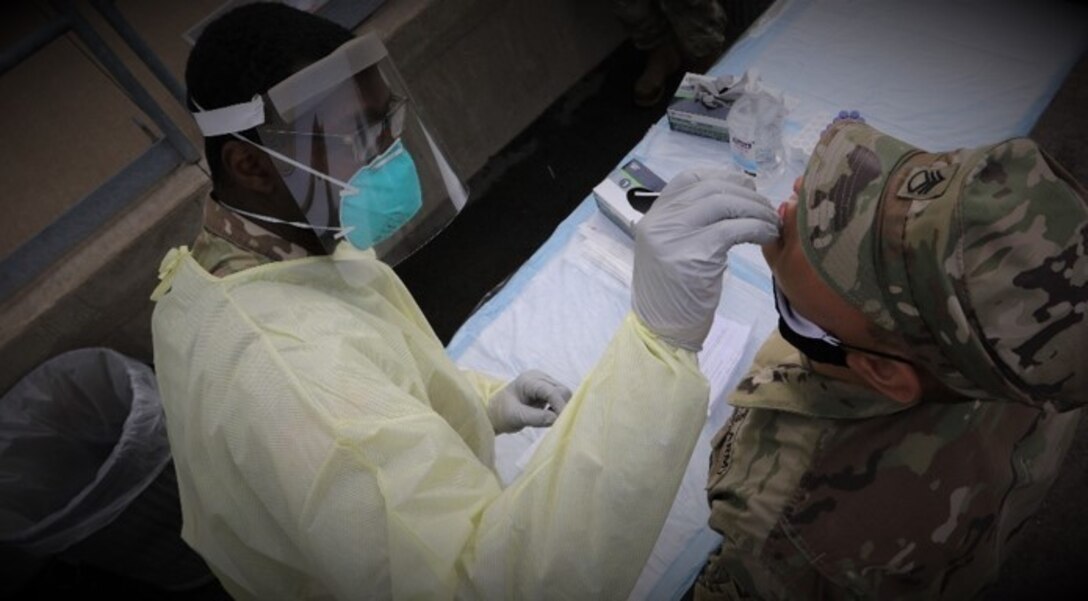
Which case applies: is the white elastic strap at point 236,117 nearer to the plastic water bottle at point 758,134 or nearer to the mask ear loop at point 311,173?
the mask ear loop at point 311,173

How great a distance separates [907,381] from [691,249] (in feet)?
1.19

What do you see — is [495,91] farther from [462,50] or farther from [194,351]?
[194,351]

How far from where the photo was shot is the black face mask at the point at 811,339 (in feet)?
2.91

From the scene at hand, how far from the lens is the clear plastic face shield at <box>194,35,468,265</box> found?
938 mm

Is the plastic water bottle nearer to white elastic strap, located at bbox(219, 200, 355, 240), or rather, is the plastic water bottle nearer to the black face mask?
the black face mask

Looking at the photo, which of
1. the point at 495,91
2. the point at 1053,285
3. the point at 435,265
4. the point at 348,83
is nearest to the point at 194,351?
the point at 348,83

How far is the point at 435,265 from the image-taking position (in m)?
2.70

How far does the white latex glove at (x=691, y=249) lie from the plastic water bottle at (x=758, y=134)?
2.09 ft

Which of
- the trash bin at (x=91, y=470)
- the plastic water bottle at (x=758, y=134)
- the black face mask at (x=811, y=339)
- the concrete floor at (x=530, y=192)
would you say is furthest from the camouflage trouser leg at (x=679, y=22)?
the trash bin at (x=91, y=470)

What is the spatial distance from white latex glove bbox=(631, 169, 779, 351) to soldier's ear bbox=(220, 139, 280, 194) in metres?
0.64

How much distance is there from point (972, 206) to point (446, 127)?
7.67 feet

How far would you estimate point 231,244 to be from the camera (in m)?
1.02

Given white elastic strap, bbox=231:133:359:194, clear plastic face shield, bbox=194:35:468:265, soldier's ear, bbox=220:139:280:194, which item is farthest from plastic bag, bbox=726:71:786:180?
soldier's ear, bbox=220:139:280:194

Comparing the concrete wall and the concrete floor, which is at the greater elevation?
the concrete wall
